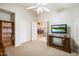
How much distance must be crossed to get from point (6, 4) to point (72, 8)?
1414 mm

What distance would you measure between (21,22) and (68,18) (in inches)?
41.4

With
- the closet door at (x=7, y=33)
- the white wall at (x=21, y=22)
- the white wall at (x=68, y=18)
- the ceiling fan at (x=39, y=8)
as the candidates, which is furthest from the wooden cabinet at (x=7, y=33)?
the white wall at (x=68, y=18)

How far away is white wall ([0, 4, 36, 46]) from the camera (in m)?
2.32

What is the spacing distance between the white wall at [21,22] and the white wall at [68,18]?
0.32 meters

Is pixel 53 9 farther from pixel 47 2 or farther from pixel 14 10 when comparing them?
pixel 14 10

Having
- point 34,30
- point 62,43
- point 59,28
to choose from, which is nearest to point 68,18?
point 59,28

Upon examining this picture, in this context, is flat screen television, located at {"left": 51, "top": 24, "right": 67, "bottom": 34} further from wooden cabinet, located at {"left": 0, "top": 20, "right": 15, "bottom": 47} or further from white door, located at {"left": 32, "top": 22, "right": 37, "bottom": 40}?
wooden cabinet, located at {"left": 0, "top": 20, "right": 15, "bottom": 47}

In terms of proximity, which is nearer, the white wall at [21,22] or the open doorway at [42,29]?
the white wall at [21,22]

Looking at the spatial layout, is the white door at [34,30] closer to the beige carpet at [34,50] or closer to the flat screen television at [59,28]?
the beige carpet at [34,50]

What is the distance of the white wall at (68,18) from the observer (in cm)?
227

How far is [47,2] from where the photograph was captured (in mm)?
2293

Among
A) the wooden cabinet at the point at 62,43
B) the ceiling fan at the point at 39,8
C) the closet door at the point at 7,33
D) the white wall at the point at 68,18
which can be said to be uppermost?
the ceiling fan at the point at 39,8

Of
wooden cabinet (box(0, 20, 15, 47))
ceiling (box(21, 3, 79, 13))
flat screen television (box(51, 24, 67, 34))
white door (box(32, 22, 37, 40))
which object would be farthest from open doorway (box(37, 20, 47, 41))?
wooden cabinet (box(0, 20, 15, 47))

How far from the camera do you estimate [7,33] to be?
231 cm
